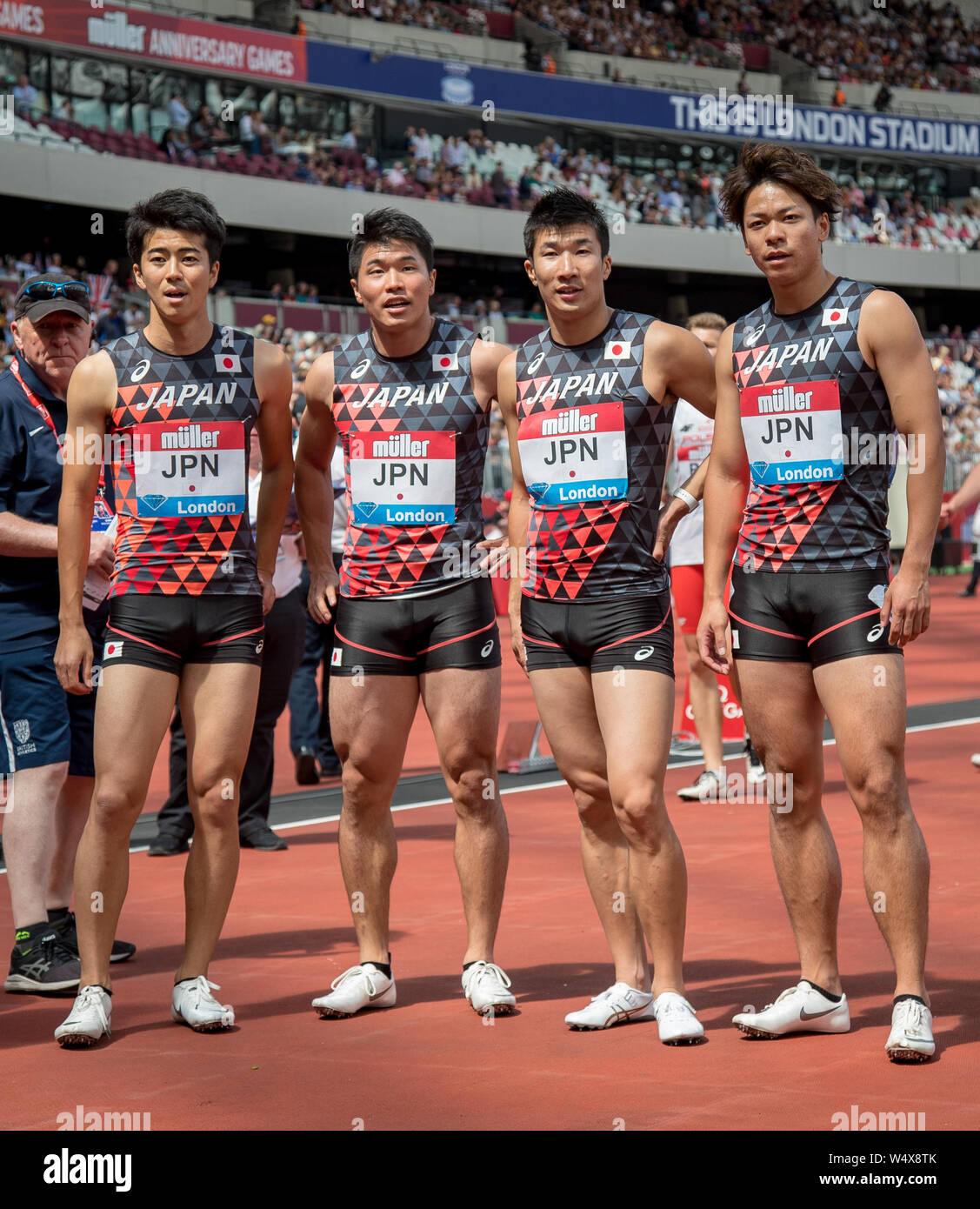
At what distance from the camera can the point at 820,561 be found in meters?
4.42

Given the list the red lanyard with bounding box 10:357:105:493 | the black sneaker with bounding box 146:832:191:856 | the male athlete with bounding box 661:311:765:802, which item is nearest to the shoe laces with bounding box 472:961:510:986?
the red lanyard with bounding box 10:357:105:493

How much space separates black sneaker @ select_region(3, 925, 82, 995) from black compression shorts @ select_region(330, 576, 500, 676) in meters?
1.42

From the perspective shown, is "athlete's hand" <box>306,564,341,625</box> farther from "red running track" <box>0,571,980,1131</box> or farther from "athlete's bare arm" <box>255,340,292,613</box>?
"red running track" <box>0,571,980,1131</box>

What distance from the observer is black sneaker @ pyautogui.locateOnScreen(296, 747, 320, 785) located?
9.57 metres

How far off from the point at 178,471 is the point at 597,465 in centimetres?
132

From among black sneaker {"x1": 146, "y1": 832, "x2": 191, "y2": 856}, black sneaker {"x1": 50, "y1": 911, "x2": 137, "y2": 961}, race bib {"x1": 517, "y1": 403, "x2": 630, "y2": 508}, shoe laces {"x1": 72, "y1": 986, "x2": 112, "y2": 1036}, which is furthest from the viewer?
black sneaker {"x1": 146, "y1": 832, "x2": 191, "y2": 856}

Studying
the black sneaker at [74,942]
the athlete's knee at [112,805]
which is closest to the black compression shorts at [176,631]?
the athlete's knee at [112,805]

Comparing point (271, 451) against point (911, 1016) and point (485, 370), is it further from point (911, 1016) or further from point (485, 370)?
point (911, 1016)

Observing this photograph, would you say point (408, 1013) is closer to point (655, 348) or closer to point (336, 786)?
point (655, 348)

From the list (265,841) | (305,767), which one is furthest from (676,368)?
(305,767)

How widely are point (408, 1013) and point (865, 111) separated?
43.8 m

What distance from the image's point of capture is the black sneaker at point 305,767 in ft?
31.4

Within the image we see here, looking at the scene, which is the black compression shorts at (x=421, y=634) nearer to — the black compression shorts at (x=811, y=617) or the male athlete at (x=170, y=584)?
the male athlete at (x=170, y=584)

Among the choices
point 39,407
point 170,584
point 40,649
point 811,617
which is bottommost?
point 40,649
